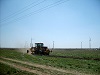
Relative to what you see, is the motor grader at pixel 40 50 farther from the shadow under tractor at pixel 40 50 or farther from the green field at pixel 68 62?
the green field at pixel 68 62

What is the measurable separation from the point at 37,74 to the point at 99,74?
6.25 m

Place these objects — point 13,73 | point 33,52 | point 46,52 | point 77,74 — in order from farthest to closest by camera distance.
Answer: point 33,52 → point 46,52 → point 13,73 → point 77,74

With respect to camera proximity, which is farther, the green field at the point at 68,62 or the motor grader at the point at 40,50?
the motor grader at the point at 40,50

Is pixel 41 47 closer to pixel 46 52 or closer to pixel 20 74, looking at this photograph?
pixel 46 52

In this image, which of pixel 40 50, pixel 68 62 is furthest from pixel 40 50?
pixel 68 62

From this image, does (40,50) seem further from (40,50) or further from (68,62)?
(68,62)

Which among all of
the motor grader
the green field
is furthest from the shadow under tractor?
the green field

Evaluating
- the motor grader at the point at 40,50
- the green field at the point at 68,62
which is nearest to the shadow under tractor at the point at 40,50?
the motor grader at the point at 40,50

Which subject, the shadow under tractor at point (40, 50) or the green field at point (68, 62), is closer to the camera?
the green field at point (68, 62)

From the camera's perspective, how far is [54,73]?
1395cm

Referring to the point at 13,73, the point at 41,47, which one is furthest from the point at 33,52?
the point at 13,73

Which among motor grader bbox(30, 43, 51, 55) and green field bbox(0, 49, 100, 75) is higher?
motor grader bbox(30, 43, 51, 55)

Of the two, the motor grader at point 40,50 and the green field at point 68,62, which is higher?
the motor grader at point 40,50

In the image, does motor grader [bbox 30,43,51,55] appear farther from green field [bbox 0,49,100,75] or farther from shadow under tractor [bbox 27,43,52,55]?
green field [bbox 0,49,100,75]
